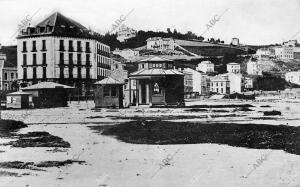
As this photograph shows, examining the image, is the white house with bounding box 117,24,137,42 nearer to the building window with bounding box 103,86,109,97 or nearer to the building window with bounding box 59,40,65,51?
the building window with bounding box 103,86,109,97

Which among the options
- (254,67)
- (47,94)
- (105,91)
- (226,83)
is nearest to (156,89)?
(105,91)

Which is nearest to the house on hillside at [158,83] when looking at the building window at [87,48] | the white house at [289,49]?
the building window at [87,48]

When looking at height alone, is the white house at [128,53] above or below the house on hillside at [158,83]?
above

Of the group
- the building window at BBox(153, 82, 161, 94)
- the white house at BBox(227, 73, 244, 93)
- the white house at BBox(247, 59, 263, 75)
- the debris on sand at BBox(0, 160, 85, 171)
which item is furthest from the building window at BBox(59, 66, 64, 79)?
the white house at BBox(247, 59, 263, 75)

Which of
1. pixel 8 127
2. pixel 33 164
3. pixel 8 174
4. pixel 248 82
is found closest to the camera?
pixel 8 174

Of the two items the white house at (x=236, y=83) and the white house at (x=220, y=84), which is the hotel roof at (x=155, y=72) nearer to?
the white house at (x=220, y=84)

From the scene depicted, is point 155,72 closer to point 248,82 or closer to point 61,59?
point 61,59

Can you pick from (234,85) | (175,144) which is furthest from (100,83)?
(234,85)
